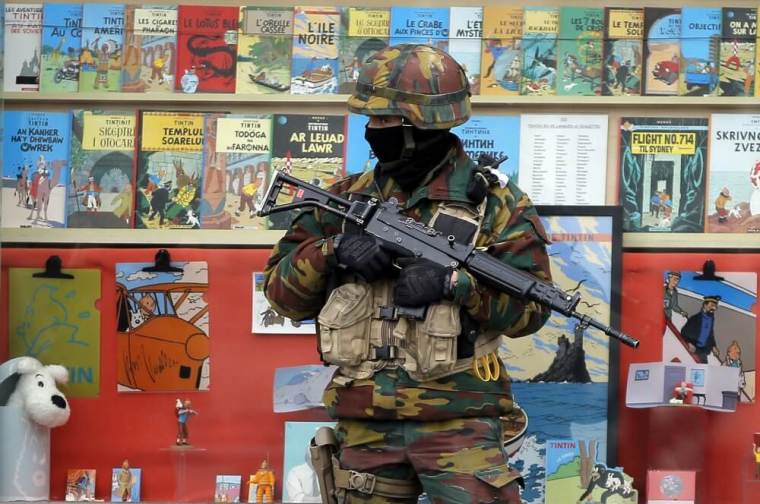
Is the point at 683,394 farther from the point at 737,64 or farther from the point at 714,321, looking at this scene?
the point at 737,64

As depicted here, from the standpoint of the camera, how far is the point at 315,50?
6438mm

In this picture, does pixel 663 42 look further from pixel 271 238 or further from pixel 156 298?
pixel 156 298

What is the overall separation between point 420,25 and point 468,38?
197mm

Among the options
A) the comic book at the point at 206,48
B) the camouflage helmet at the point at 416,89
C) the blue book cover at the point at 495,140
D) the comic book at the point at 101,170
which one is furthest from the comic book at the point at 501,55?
the camouflage helmet at the point at 416,89

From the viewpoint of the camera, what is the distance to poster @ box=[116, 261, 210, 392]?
252 inches

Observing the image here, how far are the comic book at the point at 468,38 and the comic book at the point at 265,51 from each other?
0.65 meters

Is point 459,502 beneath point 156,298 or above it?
beneath

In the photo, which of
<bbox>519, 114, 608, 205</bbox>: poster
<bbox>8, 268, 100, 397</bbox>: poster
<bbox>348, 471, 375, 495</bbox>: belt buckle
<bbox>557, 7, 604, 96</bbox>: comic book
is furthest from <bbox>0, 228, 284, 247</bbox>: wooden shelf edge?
<bbox>348, 471, 375, 495</bbox>: belt buckle

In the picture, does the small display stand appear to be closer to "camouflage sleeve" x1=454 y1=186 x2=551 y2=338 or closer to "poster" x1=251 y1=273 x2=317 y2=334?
"poster" x1=251 y1=273 x2=317 y2=334

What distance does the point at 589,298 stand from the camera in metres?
6.25

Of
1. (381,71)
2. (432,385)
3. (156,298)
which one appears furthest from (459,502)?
(156,298)

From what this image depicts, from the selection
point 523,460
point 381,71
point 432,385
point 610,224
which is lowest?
point 523,460

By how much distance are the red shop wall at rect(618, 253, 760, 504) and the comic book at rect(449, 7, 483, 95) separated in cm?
94

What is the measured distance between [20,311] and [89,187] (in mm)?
569
